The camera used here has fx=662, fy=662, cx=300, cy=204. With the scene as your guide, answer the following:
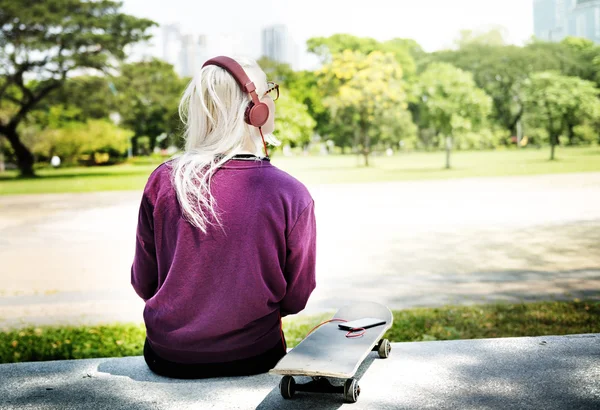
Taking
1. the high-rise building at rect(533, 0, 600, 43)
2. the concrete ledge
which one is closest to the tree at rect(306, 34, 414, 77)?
the high-rise building at rect(533, 0, 600, 43)

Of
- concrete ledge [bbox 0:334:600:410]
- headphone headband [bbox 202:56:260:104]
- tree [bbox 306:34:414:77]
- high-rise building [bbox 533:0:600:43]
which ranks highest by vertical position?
high-rise building [bbox 533:0:600:43]

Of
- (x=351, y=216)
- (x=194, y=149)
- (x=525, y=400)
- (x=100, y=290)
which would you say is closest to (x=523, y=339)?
(x=525, y=400)

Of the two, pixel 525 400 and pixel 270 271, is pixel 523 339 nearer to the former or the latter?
pixel 525 400

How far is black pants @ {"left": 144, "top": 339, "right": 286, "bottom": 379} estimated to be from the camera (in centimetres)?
157

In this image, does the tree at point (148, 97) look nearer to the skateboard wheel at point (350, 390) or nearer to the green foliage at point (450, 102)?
the green foliage at point (450, 102)

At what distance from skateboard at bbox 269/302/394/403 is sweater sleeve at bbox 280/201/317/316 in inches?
4.4

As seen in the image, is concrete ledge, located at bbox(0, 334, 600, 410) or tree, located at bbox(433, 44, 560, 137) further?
tree, located at bbox(433, 44, 560, 137)

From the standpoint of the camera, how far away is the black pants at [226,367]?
1.57 meters

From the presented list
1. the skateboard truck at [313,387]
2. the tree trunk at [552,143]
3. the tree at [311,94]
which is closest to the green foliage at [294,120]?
the tree at [311,94]

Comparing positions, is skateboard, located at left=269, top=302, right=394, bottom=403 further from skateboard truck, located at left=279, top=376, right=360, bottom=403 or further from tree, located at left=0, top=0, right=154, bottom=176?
tree, located at left=0, top=0, right=154, bottom=176

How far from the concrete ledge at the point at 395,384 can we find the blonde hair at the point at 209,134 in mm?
409

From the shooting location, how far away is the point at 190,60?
6.93m

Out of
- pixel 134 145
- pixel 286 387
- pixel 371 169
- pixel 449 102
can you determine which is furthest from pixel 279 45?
pixel 286 387

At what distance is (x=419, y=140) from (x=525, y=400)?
4.81 metres
